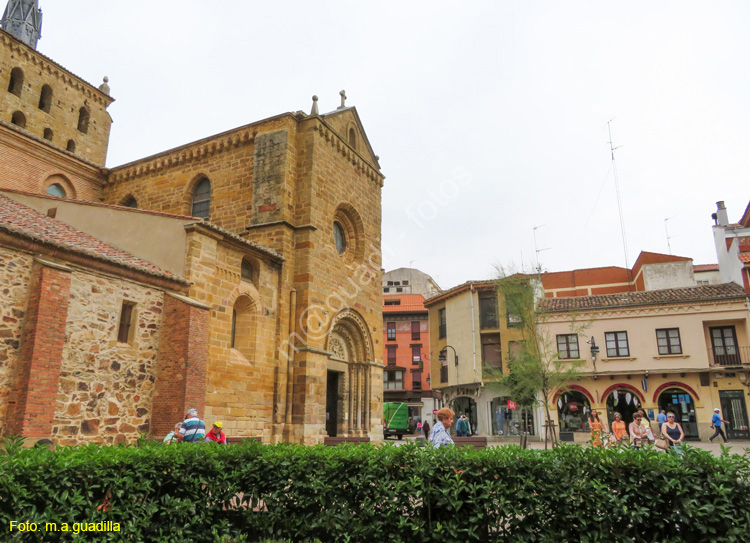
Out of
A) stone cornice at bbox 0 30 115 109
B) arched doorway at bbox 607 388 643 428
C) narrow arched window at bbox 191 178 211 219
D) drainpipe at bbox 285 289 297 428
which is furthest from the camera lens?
arched doorway at bbox 607 388 643 428

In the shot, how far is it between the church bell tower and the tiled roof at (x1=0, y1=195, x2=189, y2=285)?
140 feet

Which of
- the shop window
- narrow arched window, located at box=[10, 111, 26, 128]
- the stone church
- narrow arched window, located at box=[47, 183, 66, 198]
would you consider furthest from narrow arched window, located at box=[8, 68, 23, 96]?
the shop window

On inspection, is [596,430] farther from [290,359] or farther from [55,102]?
[55,102]

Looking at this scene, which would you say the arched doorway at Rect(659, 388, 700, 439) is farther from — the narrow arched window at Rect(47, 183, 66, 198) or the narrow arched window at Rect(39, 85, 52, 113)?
the narrow arched window at Rect(39, 85, 52, 113)

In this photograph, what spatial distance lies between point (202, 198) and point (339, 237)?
5.26 m

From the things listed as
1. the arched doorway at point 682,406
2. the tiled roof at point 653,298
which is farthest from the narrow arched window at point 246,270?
the arched doorway at point 682,406

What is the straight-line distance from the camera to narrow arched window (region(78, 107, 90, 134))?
2495cm

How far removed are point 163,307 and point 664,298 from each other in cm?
2724

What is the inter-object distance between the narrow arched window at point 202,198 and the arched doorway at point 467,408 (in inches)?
889

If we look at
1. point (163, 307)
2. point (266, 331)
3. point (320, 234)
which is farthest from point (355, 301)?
point (163, 307)

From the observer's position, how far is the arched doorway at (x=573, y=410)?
29703 mm

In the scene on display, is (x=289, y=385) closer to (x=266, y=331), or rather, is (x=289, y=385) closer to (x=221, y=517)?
(x=266, y=331)

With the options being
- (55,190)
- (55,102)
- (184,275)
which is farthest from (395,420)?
(55,102)

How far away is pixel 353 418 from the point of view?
1870cm
